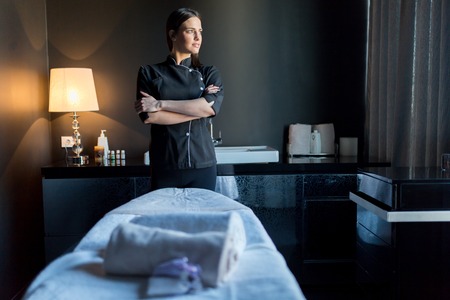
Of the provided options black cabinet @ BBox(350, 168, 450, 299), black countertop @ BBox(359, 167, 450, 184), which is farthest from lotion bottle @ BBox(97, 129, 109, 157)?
black cabinet @ BBox(350, 168, 450, 299)

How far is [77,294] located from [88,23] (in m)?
2.53

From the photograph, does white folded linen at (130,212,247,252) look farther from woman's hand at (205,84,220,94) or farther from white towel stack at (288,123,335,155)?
white towel stack at (288,123,335,155)

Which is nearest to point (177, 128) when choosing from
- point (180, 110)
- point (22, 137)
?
point (180, 110)

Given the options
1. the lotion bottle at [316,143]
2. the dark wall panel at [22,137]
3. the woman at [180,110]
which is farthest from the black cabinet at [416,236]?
the dark wall panel at [22,137]

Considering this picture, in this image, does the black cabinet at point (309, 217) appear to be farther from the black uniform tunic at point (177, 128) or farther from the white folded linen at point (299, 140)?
the black uniform tunic at point (177, 128)

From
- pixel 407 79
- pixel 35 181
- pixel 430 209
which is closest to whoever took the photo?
pixel 430 209

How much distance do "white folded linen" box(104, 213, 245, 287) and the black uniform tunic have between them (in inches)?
37.7

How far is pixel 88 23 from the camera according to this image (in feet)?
9.72

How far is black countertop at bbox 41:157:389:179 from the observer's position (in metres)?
2.54

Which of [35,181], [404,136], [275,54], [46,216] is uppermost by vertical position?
[275,54]

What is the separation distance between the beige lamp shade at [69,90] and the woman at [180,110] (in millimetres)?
963

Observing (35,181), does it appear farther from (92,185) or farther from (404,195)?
(404,195)

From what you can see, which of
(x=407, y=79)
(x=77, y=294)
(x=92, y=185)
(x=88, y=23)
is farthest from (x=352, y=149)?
(x=77, y=294)

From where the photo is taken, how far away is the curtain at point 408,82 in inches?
84.8
